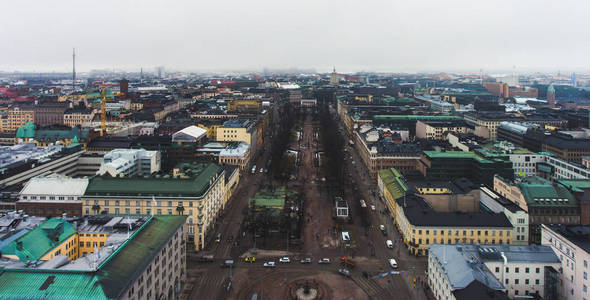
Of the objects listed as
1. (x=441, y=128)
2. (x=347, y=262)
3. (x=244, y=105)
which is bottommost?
(x=347, y=262)

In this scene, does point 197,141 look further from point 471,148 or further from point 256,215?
point 471,148

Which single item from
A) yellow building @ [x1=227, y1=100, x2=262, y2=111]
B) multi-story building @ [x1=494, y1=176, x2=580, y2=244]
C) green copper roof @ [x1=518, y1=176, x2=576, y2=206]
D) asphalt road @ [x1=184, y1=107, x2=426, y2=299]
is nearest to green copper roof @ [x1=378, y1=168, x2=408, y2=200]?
asphalt road @ [x1=184, y1=107, x2=426, y2=299]

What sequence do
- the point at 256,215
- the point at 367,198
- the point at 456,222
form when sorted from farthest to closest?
1. the point at 367,198
2. the point at 256,215
3. the point at 456,222

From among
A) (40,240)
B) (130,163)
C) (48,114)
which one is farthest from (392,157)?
(48,114)

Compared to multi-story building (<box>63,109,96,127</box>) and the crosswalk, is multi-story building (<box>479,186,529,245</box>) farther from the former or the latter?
multi-story building (<box>63,109,96,127</box>)

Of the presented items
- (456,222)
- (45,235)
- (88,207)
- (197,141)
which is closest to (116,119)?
(197,141)

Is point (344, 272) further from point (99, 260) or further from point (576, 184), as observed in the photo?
point (576, 184)
